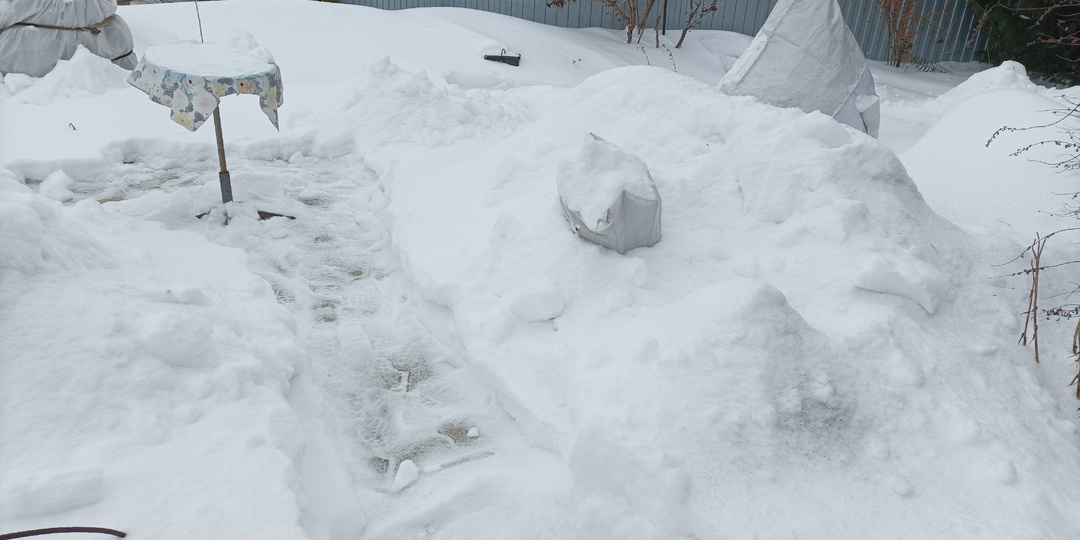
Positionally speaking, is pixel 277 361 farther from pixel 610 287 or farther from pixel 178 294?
pixel 610 287

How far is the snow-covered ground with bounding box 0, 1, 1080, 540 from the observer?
198 cm

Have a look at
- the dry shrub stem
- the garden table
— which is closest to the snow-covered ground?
the garden table

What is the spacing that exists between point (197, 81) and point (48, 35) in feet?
11.7

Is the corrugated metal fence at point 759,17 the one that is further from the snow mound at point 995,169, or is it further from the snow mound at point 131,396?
the snow mound at point 131,396

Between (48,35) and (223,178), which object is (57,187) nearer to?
(223,178)

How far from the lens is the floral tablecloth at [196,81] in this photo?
134 inches

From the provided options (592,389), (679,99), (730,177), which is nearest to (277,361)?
(592,389)

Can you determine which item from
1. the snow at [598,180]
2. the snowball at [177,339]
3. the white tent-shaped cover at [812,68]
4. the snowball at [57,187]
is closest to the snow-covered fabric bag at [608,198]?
the snow at [598,180]

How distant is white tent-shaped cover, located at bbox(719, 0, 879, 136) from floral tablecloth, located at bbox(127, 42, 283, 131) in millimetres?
2944

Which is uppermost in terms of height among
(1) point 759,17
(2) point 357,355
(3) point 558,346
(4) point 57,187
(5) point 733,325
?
(1) point 759,17

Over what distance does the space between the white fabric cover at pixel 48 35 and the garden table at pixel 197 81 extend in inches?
113

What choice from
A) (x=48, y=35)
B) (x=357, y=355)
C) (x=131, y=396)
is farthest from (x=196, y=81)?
(x=48, y=35)

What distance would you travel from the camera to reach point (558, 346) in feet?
8.41

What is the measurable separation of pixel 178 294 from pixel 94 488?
3.10 ft
